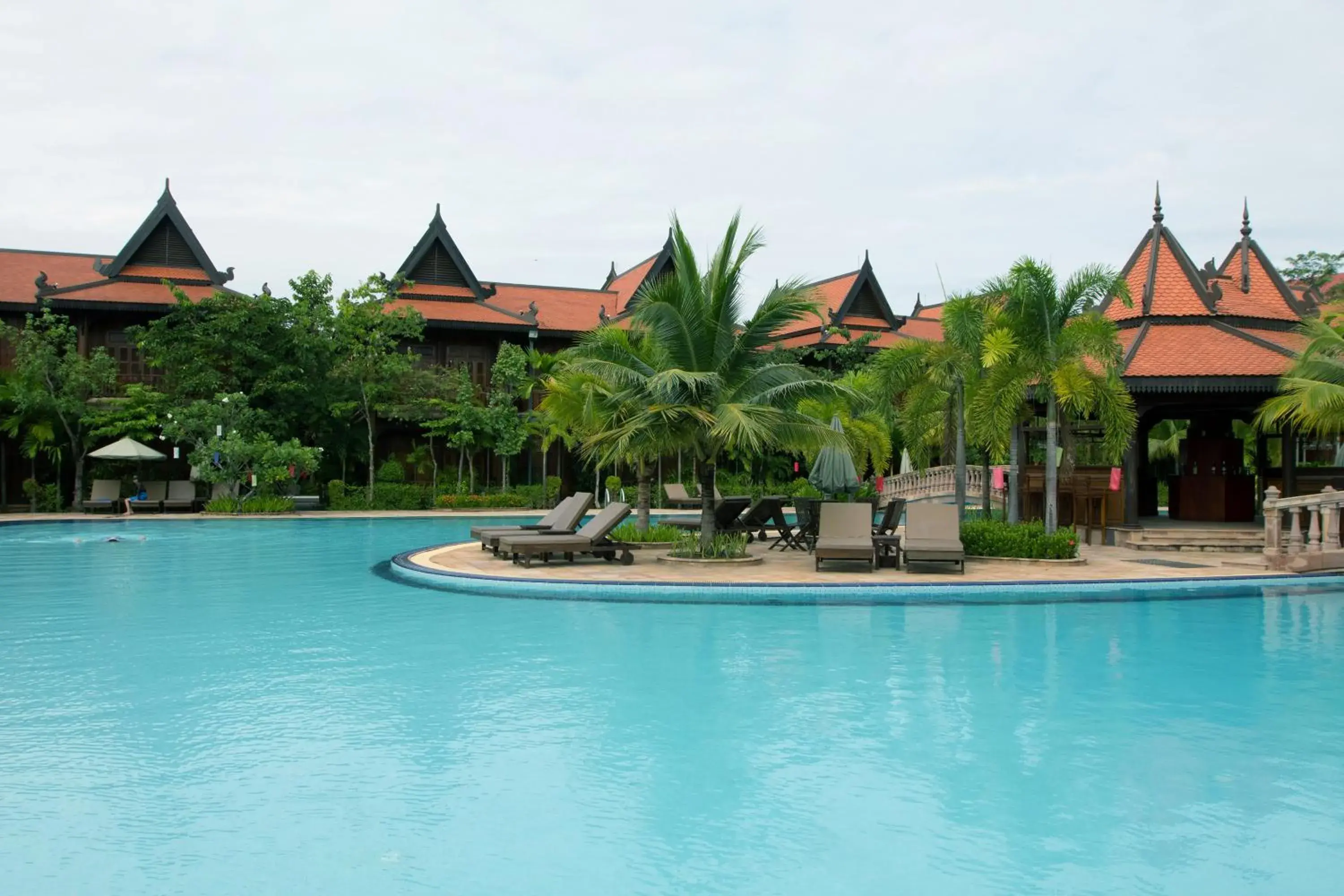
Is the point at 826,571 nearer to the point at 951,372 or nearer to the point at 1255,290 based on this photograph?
the point at 951,372

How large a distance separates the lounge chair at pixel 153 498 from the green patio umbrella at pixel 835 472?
18409 millimetres

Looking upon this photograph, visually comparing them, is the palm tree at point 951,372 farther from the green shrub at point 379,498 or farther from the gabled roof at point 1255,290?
the green shrub at point 379,498

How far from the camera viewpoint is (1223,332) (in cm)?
1953

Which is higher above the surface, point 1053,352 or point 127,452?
point 1053,352

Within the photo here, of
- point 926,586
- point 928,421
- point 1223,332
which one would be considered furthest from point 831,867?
point 1223,332

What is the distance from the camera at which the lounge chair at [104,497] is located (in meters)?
A: 26.9

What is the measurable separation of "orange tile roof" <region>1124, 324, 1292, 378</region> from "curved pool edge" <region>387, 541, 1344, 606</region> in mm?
5729

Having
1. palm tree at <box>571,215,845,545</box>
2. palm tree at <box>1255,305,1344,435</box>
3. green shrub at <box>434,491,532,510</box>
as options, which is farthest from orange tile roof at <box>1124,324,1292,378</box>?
green shrub at <box>434,491,532,510</box>

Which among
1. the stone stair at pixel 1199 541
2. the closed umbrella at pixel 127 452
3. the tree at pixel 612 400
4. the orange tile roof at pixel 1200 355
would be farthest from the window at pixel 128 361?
the stone stair at pixel 1199 541

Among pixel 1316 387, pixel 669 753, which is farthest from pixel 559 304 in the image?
pixel 669 753

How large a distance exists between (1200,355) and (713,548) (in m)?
9.91

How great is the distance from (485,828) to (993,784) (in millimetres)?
2668

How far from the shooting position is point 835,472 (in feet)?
58.4

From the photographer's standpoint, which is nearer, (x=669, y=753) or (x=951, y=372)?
(x=669, y=753)
